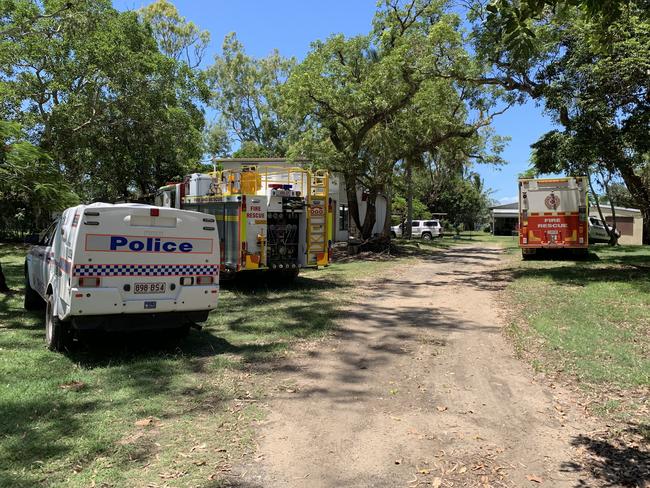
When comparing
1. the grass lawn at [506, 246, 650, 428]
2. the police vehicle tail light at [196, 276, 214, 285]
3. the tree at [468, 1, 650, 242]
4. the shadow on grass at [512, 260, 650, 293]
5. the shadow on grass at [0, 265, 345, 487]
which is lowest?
the shadow on grass at [0, 265, 345, 487]

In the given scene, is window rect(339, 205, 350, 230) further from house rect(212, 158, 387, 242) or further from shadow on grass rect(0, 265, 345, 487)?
shadow on grass rect(0, 265, 345, 487)

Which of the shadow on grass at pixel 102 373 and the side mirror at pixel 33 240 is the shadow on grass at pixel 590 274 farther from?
the side mirror at pixel 33 240

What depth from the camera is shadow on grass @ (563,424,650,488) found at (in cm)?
385

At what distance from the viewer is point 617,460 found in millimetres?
4137

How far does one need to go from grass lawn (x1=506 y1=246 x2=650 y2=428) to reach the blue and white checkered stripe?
15.1 feet

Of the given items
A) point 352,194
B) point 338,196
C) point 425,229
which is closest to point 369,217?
point 352,194

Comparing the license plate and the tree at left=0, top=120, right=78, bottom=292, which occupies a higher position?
the tree at left=0, top=120, right=78, bottom=292

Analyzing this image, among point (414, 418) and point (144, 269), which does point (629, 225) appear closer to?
point (414, 418)

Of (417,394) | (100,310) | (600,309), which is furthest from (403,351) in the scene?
(600,309)

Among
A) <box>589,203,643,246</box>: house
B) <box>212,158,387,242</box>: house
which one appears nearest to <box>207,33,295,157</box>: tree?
<box>212,158,387,242</box>: house

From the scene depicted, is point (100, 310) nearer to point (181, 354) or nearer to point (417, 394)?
point (181, 354)

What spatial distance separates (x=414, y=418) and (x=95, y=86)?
2034cm

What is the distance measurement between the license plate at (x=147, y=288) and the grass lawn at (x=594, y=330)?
196 inches

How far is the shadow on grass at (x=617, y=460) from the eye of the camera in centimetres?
385
